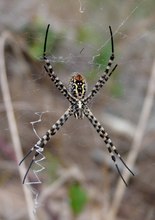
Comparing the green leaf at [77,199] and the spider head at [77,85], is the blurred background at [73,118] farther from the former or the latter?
the spider head at [77,85]

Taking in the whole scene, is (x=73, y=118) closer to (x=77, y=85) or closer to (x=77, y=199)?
(x=77, y=199)

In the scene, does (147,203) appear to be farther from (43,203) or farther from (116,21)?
(116,21)

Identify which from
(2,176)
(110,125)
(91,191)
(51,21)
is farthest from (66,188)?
(51,21)

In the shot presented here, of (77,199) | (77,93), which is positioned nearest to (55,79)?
(77,93)

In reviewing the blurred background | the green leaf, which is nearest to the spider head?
the blurred background

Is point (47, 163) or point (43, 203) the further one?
point (47, 163)

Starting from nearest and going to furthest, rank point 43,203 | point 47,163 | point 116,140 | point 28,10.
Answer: point 43,203, point 47,163, point 116,140, point 28,10

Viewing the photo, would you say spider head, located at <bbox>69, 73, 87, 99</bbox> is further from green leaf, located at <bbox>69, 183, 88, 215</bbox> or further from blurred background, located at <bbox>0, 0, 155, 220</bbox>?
green leaf, located at <bbox>69, 183, 88, 215</bbox>
